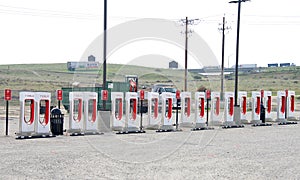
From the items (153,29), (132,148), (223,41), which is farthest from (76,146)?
(223,41)

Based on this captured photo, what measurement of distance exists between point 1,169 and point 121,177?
2739mm

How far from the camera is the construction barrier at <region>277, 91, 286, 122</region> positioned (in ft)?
94.6

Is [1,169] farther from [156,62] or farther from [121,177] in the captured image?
[156,62]

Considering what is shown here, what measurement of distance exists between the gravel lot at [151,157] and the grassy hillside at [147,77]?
6293 cm

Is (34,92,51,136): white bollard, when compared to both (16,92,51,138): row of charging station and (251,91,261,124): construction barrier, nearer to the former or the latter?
(16,92,51,138): row of charging station

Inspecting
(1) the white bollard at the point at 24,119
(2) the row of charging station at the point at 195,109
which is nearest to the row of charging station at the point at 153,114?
(2) the row of charging station at the point at 195,109

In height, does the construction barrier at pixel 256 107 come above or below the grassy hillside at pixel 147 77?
below

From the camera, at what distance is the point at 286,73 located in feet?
422

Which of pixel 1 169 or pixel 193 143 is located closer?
pixel 1 169

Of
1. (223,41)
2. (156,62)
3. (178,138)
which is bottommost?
(178,138)

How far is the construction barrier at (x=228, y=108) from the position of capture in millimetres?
25609

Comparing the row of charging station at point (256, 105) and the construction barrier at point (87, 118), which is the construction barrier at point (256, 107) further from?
the construction barrier at point (87, 118)

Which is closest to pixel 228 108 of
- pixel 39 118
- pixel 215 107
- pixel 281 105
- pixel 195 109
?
pixel 215 107

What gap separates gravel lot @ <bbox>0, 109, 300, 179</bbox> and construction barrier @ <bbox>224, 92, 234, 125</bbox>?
19.5ft
